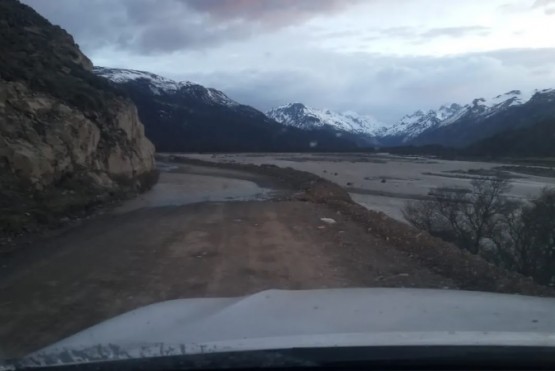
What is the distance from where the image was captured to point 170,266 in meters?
10.6

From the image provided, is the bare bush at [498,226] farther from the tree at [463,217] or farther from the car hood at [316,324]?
the car hood at [316,324]

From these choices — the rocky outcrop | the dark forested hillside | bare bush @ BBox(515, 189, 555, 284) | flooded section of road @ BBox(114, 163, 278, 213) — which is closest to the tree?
bare bush @ BBox(515, 189, 555, 284)

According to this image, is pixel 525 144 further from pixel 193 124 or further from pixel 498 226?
pixel 193 124

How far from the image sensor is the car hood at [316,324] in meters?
3.44

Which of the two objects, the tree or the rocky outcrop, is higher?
the rocky outcrop

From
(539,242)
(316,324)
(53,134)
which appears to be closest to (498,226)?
(539,242)

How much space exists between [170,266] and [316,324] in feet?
22.4

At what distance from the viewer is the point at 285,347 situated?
3322mm

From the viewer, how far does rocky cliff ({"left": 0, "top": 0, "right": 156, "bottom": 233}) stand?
16.6 meters

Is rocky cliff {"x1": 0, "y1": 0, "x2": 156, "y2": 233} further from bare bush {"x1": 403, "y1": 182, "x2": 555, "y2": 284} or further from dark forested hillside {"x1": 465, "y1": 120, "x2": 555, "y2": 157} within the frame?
dark forested hillside {"x1": 465, "y1": 120, "x2": 555, "y2": 157}

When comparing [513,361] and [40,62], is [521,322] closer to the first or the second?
[513,361]

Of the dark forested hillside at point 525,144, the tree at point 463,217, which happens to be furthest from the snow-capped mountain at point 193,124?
the tree at point 463,217

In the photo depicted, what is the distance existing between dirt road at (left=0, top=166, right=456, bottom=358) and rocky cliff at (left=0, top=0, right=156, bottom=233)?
178 cm

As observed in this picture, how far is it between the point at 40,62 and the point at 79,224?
10.1m
